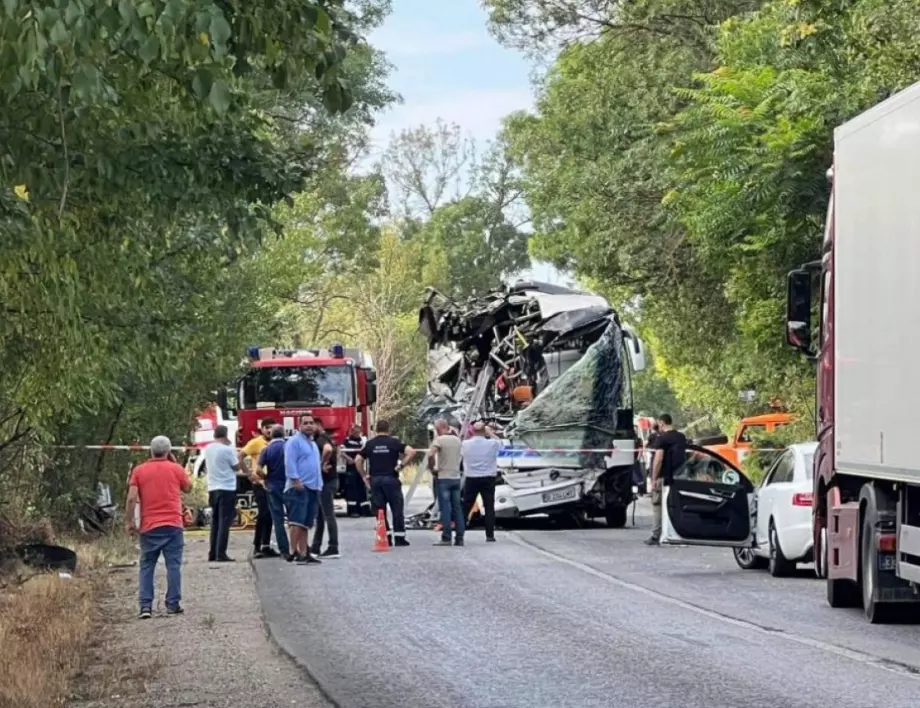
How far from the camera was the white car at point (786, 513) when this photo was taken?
59.6 ft

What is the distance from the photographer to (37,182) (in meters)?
8.66

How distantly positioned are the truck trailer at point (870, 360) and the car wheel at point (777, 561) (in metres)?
2.72

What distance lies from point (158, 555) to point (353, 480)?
16.3 m

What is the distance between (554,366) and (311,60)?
68.3 feet

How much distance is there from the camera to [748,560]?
65.7 ft

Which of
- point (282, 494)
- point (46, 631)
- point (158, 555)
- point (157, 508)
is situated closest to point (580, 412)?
point (282, 494)

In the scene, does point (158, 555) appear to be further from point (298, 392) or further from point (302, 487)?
point (298, 392)

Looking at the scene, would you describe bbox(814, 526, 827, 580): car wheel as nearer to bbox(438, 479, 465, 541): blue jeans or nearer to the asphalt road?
the asphalt road

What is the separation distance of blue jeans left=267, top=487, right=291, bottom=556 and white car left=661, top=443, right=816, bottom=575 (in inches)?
198

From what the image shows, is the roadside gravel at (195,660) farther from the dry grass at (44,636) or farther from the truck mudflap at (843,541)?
the truck mudflap at (843,541)

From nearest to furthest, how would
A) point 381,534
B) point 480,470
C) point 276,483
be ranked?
point 276,483, point 381,534, point 480,470

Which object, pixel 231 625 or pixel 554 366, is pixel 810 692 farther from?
pixel 554 366

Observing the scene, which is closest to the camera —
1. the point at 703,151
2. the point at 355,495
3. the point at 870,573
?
the point at 870,573

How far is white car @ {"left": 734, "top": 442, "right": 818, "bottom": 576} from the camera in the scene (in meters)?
18.2
